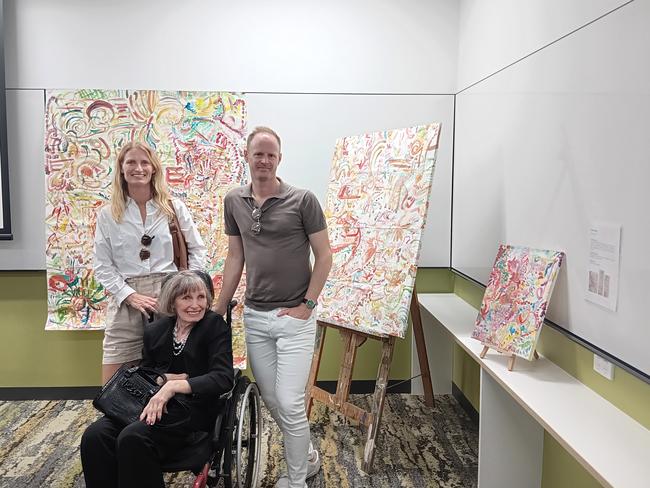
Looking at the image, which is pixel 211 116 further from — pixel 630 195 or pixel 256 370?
pixel 630 195

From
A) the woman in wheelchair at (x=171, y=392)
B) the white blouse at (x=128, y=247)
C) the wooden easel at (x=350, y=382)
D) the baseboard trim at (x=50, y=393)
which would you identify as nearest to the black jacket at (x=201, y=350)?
the woman in wheelchair at (x=171, y=392)

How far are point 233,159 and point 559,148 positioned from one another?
6.13 feet

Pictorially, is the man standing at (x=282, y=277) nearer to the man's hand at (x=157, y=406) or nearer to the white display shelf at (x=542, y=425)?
the man's hand at (x=157, y=406)

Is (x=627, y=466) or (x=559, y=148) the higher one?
(x=559, y=148)

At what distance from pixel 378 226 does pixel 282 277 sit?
80 cm

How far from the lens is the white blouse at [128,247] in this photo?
7.66ft

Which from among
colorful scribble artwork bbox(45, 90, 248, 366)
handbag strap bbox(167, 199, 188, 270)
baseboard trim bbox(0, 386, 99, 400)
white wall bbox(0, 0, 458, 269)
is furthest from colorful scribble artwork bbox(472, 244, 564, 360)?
baseboard trim bbox(0, 386, 99, 400)

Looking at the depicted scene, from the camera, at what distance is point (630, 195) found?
5.52ft

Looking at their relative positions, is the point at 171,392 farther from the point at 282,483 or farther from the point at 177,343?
the point at 282,483

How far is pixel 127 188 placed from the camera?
7.79 ft

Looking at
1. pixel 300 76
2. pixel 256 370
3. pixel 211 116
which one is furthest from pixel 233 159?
pixel 256 370

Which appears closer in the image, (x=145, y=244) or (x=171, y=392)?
(x=171, y=392)

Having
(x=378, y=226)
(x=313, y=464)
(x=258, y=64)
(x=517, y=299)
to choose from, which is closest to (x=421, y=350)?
(x=378, y=226)

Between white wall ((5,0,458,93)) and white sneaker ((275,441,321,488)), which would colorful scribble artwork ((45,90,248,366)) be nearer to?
white wall ((5,0,458,93))
